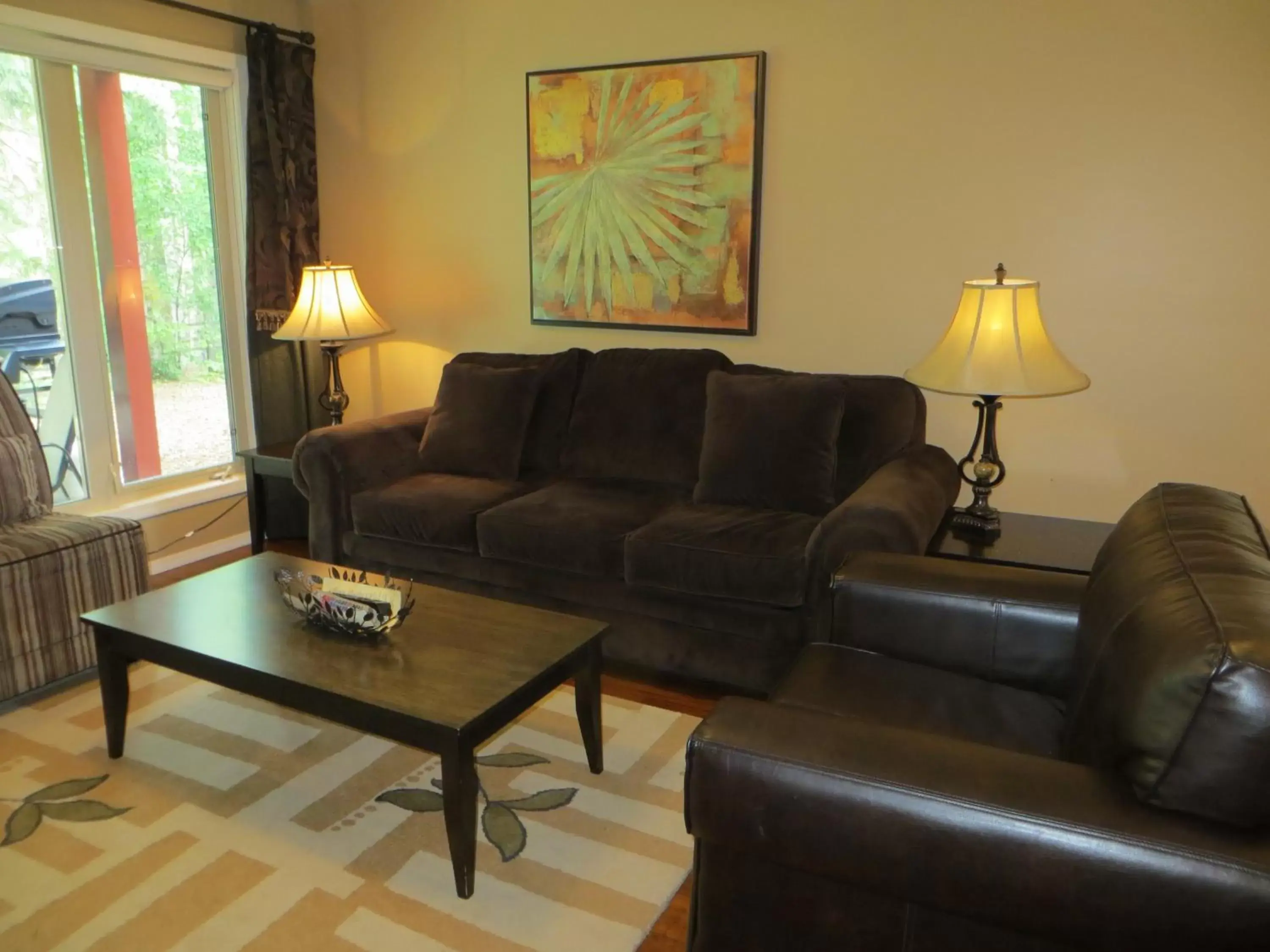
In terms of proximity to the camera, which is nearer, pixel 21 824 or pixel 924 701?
pixel 924 701

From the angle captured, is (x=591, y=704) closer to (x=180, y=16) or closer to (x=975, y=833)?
(x=975, y=833)

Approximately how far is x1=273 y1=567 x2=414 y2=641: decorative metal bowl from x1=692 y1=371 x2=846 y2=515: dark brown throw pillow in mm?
1166

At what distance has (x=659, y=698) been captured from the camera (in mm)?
2742

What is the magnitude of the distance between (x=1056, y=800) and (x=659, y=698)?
5.50ft

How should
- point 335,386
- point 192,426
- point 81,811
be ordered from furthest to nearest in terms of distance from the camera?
point 192,426, point 335,386, point 81,811

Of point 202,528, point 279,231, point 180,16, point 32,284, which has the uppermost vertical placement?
point 180,16

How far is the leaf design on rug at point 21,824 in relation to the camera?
6.66 feet

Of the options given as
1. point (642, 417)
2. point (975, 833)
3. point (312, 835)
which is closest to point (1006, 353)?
point (642, 417)

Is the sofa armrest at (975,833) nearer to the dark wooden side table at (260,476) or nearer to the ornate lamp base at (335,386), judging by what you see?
the dark wooden side table at (260,476)

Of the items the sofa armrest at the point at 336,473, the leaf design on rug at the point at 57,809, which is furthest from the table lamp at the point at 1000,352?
the leaf design on rug at the point at 57,809

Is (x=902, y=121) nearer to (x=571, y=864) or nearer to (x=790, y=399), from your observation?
(x=790, y=399)

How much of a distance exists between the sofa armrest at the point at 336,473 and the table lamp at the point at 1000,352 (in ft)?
→ 6.62

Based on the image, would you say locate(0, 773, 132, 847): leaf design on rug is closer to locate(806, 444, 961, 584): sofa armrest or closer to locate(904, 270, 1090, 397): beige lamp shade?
locate(806, 444, 961, 584): sofa armrest

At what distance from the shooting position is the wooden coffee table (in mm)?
1812
